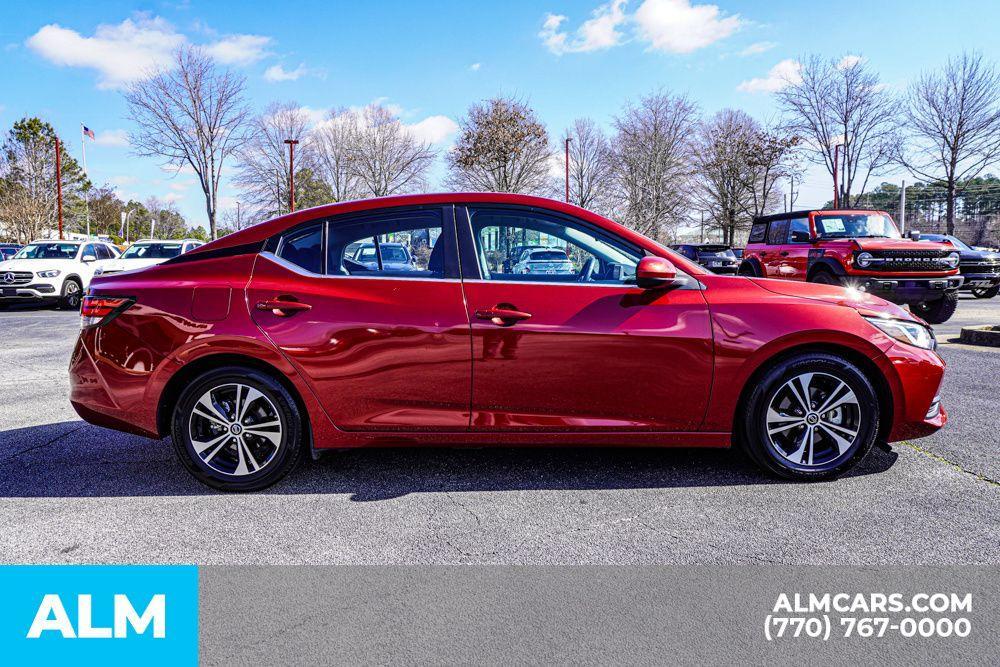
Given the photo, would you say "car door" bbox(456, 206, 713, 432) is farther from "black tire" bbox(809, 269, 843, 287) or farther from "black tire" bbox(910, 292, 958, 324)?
"black tire" bbox(910, 292, 958, 324)

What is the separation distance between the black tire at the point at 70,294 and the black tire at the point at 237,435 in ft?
51.4

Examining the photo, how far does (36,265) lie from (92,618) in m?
17.4

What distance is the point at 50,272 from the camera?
16.7m

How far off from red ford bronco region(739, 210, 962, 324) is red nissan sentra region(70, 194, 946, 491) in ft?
27.9

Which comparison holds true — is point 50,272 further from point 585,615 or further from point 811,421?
point 585,615

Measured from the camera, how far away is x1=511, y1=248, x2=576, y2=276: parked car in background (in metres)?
3.80

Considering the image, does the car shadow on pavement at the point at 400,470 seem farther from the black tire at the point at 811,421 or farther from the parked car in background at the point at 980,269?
the parked car in background at the point at 980,269

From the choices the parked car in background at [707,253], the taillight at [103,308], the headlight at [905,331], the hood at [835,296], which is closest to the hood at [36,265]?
the taillight at [103,308]

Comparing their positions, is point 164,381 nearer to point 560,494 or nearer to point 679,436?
point 560,494

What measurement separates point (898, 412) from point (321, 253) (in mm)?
3250

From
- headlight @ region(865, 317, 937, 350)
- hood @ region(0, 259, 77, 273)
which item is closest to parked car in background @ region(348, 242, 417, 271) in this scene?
headlight @ region(865, 317, 937, 350)

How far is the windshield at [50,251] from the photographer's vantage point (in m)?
17.8

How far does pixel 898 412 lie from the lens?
3875 mm

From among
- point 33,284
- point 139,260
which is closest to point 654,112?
point 139,260
